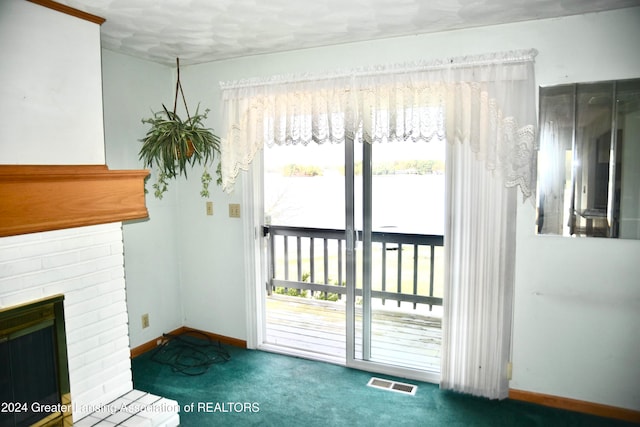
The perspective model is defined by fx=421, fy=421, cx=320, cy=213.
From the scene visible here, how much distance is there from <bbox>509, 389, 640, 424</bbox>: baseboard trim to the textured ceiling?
7.59 feet

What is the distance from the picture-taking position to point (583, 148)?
2.45 metres

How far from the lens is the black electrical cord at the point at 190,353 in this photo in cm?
323

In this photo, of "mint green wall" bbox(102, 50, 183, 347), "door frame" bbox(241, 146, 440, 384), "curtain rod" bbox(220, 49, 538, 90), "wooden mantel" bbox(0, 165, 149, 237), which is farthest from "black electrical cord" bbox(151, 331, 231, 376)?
"curtain rod" bbox(220, 49, 538, 90)

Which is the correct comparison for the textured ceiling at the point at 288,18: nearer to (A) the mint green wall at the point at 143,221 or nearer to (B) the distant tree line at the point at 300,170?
(A) the mint green wall at the point at 143,221

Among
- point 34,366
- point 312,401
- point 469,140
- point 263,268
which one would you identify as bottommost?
point 312,401

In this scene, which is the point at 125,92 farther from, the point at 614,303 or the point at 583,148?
the point at 614,303

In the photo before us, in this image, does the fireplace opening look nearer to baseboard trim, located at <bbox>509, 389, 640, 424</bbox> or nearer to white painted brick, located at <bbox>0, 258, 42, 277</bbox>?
white painted brick, located at <bbox>0, 258, 42, 277</bbox>

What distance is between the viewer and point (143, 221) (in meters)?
3.43

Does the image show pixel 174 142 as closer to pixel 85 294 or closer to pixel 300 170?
pixel 300 170

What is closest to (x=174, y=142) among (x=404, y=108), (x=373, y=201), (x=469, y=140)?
(x=373, y=201)

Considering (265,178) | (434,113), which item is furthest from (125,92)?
(434,113)

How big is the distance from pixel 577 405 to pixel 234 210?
9.07 feet

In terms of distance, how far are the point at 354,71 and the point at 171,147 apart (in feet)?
4.55

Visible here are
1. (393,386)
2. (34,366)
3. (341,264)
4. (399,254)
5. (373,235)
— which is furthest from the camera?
(341,264)
